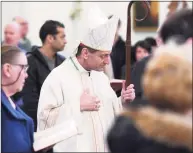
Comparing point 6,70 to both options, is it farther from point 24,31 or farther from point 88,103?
point 24,31

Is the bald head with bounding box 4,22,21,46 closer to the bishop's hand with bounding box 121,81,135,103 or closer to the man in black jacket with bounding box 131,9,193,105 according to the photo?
the bishop's hand with bounding box 121,81,135,103

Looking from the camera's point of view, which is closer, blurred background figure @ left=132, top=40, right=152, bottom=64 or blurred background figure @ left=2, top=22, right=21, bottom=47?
blurred background figure @ left=132, top=40, right=152, bottom=64

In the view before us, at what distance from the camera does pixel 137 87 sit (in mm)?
3807

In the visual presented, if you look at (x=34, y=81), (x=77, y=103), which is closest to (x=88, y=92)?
(x=77, y=103)

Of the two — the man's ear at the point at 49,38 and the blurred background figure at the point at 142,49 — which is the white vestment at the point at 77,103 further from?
the blurred background figure at the point at 142,49

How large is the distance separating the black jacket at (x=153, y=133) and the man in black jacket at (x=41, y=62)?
9.45 ft

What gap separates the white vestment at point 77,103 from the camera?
3.86 metres

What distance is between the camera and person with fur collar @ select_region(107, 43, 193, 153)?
2.10m

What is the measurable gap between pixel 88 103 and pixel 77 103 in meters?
0.13

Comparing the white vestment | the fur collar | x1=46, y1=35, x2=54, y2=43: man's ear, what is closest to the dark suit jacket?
the white vestment

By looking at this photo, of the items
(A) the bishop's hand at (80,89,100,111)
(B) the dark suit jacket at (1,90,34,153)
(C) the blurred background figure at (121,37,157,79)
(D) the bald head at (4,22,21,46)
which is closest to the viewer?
(B) the dark suit jacket at (1,90,34,153)

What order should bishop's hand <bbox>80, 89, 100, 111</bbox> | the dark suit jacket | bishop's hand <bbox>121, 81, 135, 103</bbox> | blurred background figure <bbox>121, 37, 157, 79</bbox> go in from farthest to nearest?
1. blurred background figure <bbox>121, 37, 157, 79</bbox>
2. bishop's hand <bbox>121, 81, 135, 103</bbox>
3. bishop's hand <bbox>80, 89, 100, 111</bbox>
4. the dark suit jacket

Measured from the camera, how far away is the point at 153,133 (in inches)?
83.8

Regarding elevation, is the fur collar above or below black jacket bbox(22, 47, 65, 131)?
above
